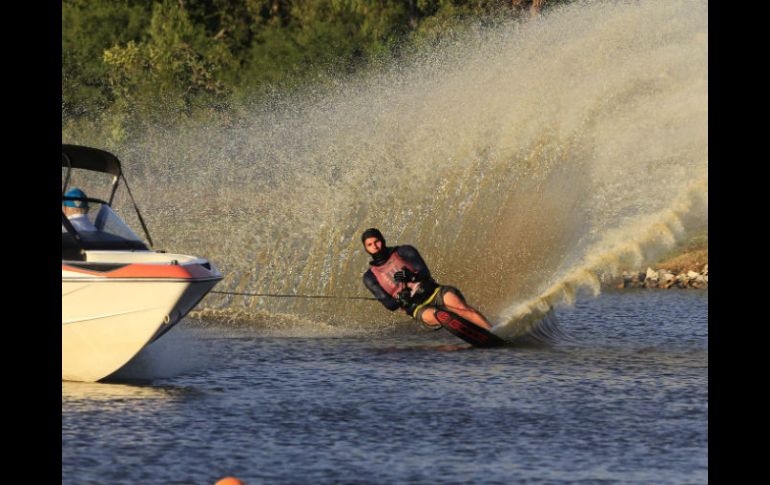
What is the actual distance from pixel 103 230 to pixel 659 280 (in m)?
13.8

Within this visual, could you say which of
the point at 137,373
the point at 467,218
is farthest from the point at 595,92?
the point at 137,373

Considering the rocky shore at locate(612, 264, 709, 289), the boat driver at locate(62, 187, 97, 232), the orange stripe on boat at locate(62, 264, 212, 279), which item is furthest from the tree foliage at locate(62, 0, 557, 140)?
the orange stripe on boat at locate(62, 264, 212, 279)

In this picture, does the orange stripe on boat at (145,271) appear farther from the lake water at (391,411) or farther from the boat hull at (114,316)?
the lake water at (391,411)

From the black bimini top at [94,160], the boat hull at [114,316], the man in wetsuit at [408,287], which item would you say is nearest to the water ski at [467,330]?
the man in wetsuit at [408,287]

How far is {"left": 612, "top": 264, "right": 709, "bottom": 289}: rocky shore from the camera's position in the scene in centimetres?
2784

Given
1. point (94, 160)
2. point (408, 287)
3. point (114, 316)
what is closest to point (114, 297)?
point (114, 316)

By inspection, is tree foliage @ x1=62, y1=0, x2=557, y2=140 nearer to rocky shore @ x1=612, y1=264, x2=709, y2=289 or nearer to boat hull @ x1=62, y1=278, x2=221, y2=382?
rocky shore @ x1=612, y1=264, x2=709, y2=289

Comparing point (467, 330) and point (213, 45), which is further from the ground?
point (213, 45)

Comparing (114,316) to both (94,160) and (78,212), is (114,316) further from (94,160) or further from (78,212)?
(94,160)

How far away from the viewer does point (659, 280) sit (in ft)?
91.9

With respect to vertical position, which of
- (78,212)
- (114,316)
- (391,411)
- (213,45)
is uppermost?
(213,45)

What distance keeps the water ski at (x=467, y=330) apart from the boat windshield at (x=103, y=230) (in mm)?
3691

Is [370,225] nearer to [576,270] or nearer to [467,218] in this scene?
[467,218]

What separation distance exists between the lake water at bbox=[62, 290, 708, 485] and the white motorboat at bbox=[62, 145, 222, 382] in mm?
344
